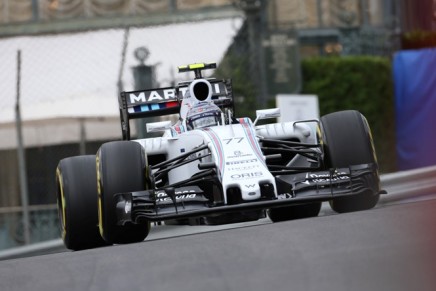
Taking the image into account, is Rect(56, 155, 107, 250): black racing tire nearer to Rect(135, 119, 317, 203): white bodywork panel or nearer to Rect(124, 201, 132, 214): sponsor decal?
Rect(135, 119, 317, 203): white bodywork panel

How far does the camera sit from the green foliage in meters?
19.6

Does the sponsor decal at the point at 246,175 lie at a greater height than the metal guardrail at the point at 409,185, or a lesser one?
greater

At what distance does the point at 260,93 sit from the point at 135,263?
9.28 m

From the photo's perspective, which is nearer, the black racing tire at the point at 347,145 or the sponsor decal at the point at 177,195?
the sponsor decal at the point at 177,195

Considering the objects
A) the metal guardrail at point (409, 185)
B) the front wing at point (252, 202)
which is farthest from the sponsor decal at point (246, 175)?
the metal guardrail at point (409, 185)

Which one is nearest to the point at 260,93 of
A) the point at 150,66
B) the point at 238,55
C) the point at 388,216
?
the point at 238,55

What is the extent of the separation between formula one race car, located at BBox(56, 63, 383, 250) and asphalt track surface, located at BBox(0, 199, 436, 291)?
220 centimetres

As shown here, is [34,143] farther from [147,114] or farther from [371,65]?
[371,65]

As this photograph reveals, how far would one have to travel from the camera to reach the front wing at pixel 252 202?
8664 mm

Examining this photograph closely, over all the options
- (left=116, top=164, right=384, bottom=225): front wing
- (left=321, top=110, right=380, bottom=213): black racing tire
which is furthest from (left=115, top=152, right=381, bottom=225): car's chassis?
(left=321, top=110, right=380, bottom=213): black racing tire

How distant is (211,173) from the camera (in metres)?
9.20

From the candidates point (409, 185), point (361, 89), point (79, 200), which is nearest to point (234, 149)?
point (79, 200)

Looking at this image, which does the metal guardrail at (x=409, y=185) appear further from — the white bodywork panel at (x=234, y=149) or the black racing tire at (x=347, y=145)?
the black racing tire at (x=347, y=145)

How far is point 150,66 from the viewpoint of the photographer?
547 inches
